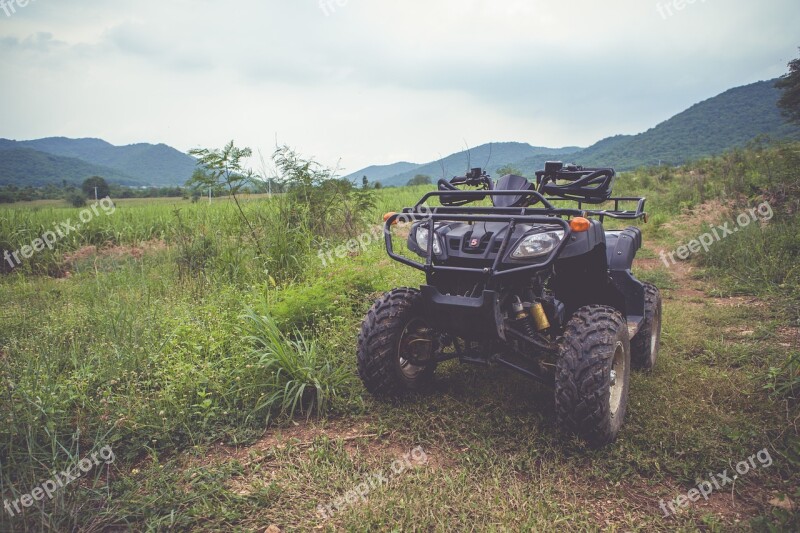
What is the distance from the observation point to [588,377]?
8.32 ft

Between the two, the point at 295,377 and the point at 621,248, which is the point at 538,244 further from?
the point at 295,377

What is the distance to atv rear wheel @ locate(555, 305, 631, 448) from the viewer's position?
2.54m

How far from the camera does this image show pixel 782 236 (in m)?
6.54

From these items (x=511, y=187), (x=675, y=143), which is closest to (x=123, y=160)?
(x=675, y=143)

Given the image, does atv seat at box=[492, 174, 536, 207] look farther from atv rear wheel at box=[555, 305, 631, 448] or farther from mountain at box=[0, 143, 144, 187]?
mountain at box=[0, 143, 144, 187]

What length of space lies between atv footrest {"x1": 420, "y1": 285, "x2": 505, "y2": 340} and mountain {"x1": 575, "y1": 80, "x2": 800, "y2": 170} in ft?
193

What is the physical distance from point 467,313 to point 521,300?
0.51 meters

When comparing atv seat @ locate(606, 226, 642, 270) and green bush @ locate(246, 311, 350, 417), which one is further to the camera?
atv seat @ locate(606, 226, 642, 270)

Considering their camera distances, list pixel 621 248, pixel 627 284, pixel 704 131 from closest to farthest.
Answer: pixel 627 284, pixel 621 248, pixel 704 131

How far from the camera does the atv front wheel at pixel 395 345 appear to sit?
3076mm

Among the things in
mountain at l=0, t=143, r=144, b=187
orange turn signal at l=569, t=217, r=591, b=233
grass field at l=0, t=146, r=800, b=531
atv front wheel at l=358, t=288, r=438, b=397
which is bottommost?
grass field at l=0, t=146, r=800, b=531

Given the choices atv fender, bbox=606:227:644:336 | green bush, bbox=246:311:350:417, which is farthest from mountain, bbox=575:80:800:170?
green bush, bbox=246:311:350:417

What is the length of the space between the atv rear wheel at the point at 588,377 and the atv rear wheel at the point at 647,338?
3.74ft

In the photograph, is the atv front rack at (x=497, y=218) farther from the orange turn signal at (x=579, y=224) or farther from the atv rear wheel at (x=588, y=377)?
the atv rear wheel at (x=588, y=377)
